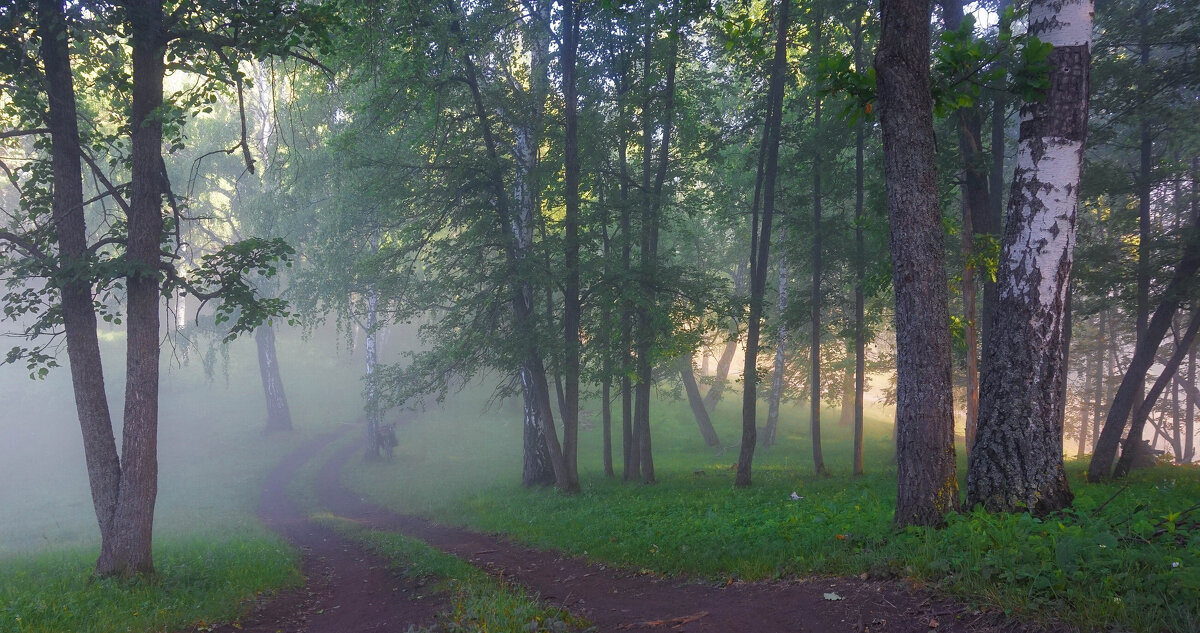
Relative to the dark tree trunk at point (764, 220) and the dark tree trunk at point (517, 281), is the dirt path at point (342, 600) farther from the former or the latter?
the dark tree trunk at point (764, 220)

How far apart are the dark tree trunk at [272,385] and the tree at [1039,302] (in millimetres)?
36057

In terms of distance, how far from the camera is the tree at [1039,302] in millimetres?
6320

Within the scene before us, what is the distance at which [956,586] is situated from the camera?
5.16 m

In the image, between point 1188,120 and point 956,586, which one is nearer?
point 956,586

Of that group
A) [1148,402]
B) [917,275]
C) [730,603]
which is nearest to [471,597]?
[730,603]

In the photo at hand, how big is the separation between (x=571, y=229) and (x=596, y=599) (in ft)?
30.6

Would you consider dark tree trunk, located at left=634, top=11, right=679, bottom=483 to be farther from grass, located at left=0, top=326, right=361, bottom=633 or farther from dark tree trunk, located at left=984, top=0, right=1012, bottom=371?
grass, located at left=0, top=326, right=361, bottom=633

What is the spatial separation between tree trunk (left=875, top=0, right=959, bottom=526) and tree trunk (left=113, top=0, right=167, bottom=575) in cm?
932

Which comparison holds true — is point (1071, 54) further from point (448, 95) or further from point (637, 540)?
point (448, 95)

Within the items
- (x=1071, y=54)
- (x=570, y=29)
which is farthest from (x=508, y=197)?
(x=1071, y=54)

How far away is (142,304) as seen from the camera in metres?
9.65

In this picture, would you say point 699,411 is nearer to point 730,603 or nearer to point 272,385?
point 272,385

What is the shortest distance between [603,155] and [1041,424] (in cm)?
1251

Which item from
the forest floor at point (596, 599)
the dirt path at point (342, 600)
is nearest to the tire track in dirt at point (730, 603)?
the forest floor at point (596, 599)
